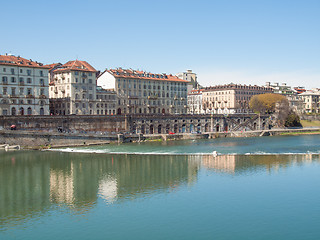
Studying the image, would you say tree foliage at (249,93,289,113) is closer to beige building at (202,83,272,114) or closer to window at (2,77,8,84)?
beige building at (202,83,272,114)

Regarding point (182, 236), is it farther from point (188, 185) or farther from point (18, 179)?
point (18, 179)

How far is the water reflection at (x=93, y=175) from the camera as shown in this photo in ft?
134

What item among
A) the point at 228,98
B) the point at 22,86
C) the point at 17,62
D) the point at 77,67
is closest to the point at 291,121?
the point at 228,98

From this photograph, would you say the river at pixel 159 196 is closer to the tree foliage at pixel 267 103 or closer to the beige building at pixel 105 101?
the beige building at pixel 105 101

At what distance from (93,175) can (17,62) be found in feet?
164

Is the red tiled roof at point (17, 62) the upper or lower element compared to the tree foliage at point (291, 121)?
upper

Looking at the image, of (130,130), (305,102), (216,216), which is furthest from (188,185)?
(305,102)

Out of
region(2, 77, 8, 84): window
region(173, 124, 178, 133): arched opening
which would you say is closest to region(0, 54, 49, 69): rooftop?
region(2, 77, 8, 84): window

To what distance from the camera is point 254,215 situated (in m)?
36.3

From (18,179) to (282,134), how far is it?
89.0 metres

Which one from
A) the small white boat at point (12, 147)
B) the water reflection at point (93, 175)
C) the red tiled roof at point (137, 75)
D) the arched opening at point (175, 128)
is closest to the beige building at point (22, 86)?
the small white boat at point (12, 147)

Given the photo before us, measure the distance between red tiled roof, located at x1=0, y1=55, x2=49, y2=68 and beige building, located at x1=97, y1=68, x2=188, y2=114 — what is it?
87.3 ft

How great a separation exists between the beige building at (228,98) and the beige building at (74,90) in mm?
78231

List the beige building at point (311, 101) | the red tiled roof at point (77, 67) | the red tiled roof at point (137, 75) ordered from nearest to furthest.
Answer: the red tiled roof at point (77, 67), the red tiled roof at point (137, 75), the beige building at point (311, 101)
